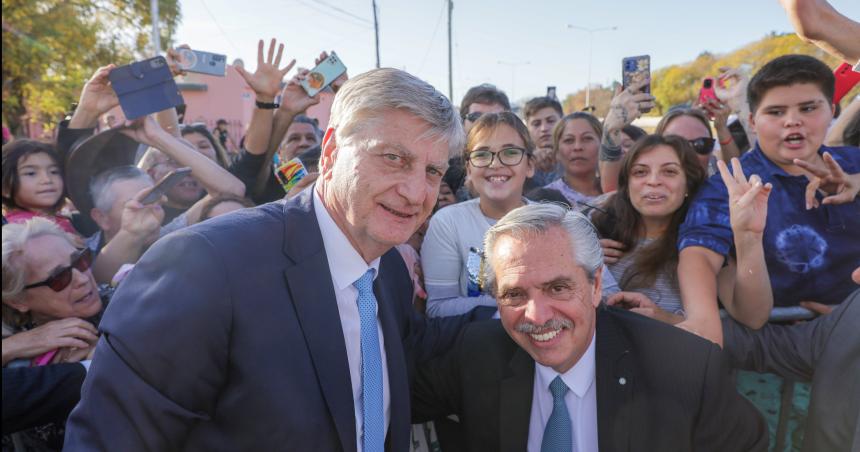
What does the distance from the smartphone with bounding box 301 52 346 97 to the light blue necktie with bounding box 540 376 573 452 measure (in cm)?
262

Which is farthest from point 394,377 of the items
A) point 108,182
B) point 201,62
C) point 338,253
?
point 201,62

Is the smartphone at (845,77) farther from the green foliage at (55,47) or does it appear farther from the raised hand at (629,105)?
the green foliage at (55,47)

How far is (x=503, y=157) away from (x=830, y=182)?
5.29 feet

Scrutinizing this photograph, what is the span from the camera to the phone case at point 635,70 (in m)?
3.88

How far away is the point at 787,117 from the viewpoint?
2.65 meters

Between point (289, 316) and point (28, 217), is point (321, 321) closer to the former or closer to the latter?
point (289, 316)

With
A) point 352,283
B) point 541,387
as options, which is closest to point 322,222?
point 352,283

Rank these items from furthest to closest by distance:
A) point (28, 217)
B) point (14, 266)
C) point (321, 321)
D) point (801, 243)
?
point (28, 217) → point (801, 243) → point (14, 266) → point (321, 321)

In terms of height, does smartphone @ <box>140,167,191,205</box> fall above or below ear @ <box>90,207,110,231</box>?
above

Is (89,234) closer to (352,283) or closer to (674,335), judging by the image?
(352,283)

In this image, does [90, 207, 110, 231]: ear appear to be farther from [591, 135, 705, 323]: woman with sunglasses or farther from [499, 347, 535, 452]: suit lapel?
[591, 135, 705, 323]: woman with sunglasses

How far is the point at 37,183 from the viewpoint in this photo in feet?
11.6

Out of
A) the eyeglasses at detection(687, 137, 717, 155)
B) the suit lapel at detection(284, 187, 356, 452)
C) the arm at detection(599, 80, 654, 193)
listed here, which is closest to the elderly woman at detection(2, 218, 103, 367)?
the suit lapel at detection(284, 187, 356, 452)

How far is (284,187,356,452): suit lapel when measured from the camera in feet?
5.08
